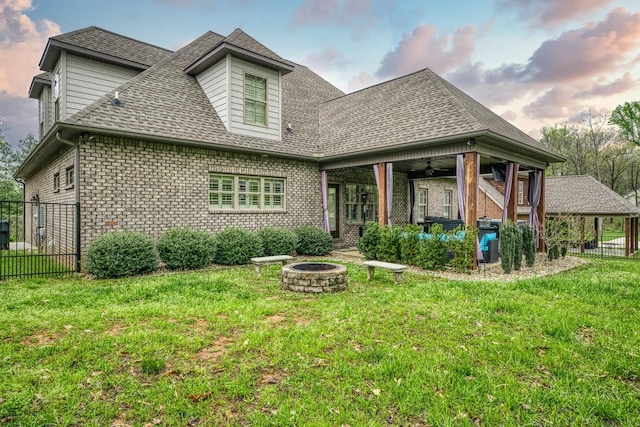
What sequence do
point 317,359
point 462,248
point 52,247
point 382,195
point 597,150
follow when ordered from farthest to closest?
1. point 597,150
2. point 382,195
3. point 52,247
4. point 462,248
5. point 317,359

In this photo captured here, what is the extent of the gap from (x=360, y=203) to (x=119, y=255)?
9.60m

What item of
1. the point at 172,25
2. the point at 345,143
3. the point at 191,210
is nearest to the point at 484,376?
the point at 191,210

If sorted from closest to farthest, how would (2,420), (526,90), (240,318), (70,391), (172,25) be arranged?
(2,420) < (70,391) < (240,318) < (172,25) < (526,90)

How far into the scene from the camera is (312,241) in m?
11.0

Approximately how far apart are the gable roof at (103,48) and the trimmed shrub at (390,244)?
959 cm

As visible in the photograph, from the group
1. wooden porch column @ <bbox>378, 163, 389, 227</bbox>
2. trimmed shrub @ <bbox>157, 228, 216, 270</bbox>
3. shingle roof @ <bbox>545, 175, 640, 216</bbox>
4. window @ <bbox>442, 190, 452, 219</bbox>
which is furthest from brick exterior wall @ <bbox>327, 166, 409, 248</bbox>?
shingle roof @ <bbox>545, 175, 640, 216</bbox>

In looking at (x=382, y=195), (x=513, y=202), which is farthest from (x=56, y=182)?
(x=513, y=202)

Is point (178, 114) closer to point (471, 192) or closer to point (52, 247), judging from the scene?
point (52, 247)

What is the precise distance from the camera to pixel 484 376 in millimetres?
3012

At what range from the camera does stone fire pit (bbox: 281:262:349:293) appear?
19.8ft

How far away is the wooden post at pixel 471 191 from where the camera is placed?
8.16 m

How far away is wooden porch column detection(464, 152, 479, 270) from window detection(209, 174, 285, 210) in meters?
5.88

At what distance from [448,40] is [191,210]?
422 inches

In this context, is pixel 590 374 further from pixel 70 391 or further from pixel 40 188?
pixel 40 188
